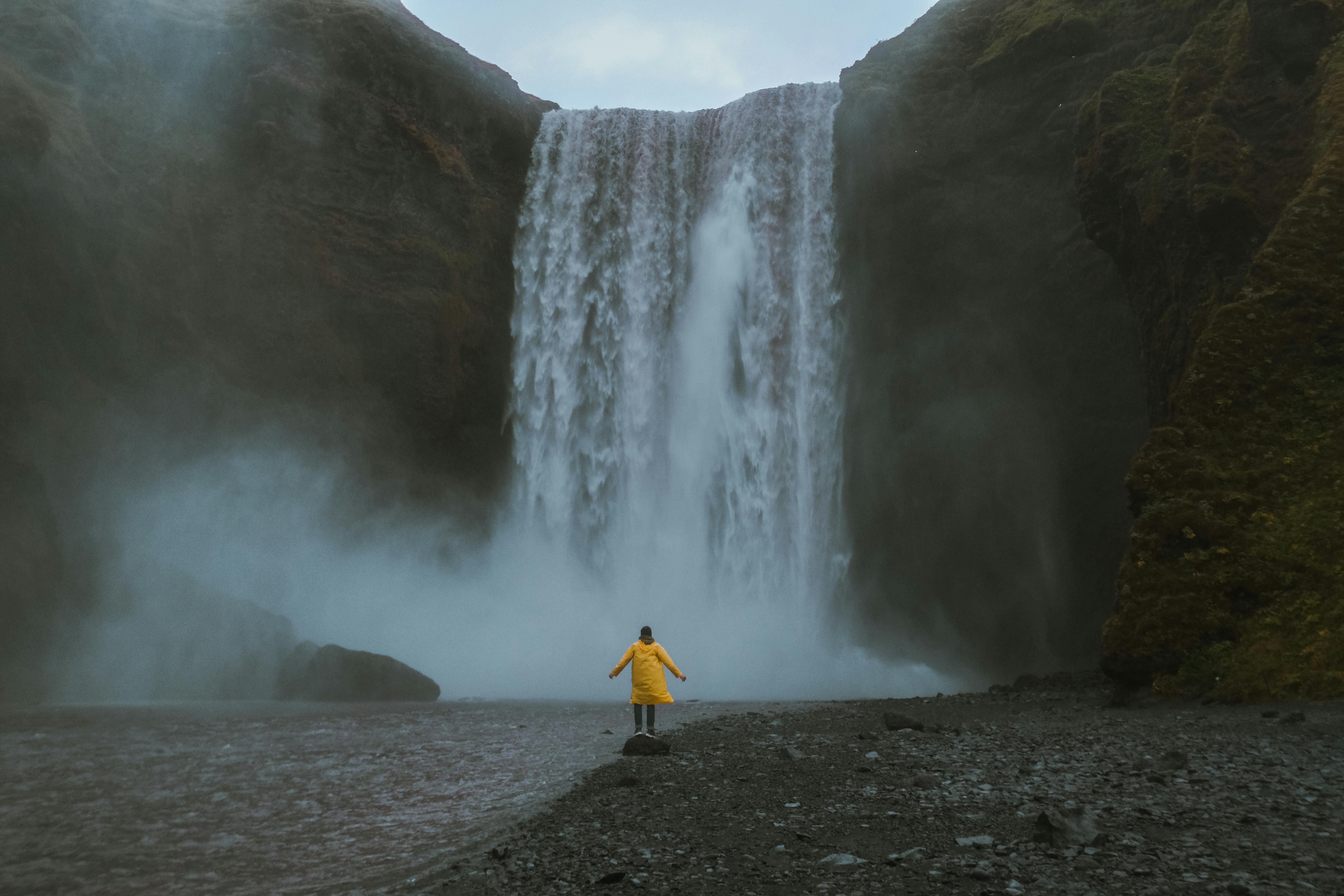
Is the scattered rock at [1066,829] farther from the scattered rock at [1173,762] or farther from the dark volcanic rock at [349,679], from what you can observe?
the dark volcanic rock at [349,679]

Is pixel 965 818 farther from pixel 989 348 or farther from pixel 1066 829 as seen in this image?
pixel 989 348

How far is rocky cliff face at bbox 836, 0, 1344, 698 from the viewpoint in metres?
12.1

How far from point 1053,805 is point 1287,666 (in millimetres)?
6470

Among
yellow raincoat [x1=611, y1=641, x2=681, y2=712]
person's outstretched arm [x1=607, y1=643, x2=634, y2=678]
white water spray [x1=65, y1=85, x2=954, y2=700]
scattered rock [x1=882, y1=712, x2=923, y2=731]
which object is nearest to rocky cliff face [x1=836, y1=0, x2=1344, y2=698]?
white water spray [x1=65, y1=85, x2=954, y2=700]

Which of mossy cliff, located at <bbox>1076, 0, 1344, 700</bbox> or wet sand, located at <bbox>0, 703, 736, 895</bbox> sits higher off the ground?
mossy cliff, located at <bbox>1076, 0, 1344, 700</bbox>

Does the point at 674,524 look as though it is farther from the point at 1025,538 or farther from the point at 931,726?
the point at 931,726

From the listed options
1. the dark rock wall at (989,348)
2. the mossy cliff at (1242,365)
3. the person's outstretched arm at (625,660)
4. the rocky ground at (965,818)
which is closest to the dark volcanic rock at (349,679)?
the person's outstretched arm at (625,660)

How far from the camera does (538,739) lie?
12.1m

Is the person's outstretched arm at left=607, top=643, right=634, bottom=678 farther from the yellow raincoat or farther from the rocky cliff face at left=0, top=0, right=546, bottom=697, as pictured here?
the rocky cliff face at left=0, top=0, right=546, bottom=697

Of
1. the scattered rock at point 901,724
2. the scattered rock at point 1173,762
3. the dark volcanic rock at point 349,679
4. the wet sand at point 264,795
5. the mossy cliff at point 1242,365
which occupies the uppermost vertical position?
the mossy cliff at point 1242,365

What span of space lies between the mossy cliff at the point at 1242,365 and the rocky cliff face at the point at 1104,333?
0.04 meters

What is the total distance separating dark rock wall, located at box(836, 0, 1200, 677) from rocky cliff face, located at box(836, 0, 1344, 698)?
8cm

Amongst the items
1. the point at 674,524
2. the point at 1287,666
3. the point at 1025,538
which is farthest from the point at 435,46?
the point at 1287,666

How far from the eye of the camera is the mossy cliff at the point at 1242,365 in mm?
11328
